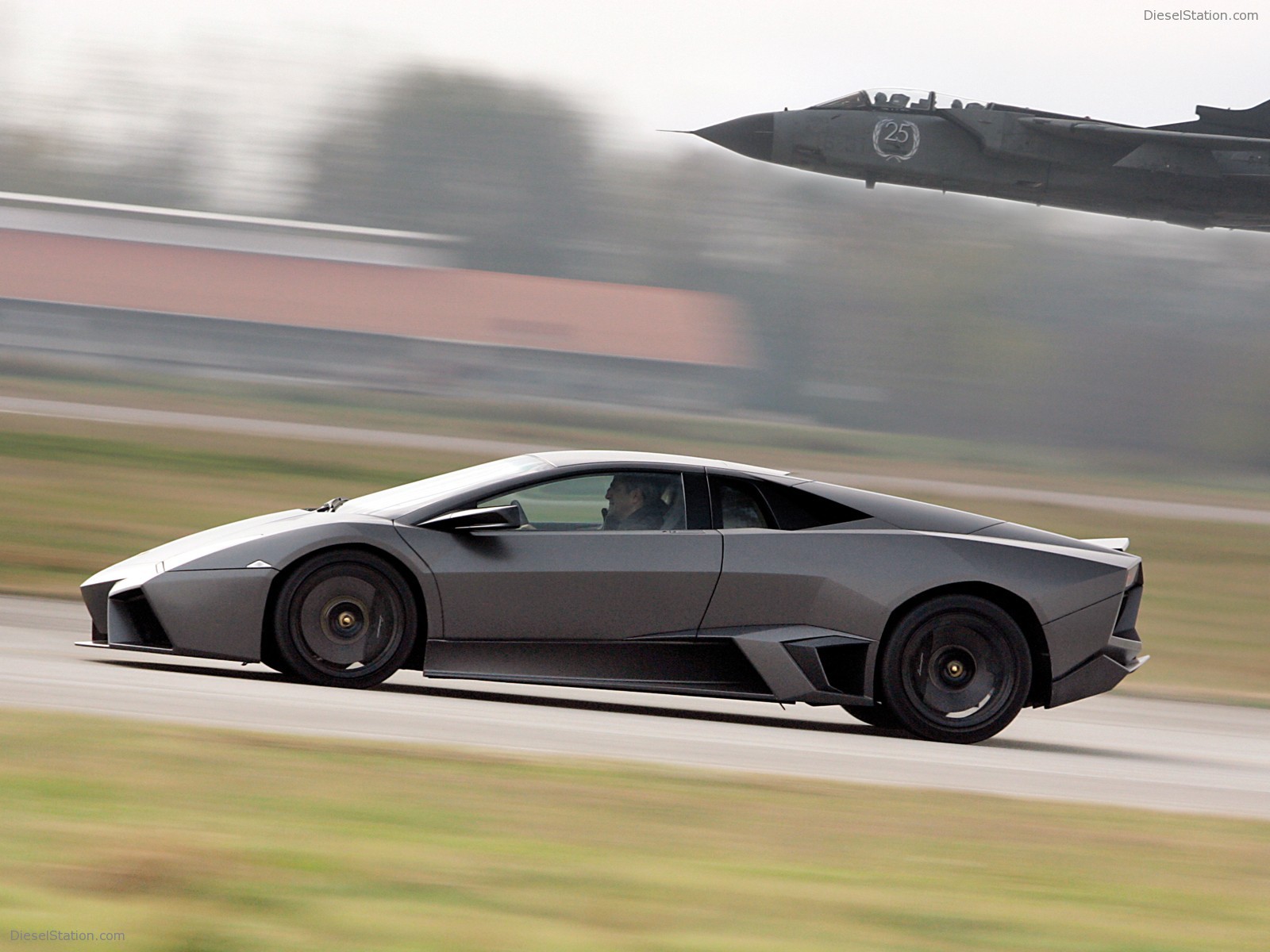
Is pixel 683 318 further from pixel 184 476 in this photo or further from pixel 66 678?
pixel 66 678

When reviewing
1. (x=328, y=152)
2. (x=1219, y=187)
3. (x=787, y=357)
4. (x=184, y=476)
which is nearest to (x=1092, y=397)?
(x=787, y=357)

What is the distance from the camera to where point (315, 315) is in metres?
41.4

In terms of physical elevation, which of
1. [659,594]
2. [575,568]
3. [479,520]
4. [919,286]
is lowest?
[659,594]

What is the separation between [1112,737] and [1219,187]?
19751 millimetres

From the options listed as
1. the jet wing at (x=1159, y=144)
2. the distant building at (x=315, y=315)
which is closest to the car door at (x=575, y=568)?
the jet wing at (x=1159, y=144)

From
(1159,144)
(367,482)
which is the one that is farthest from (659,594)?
(1159,144)

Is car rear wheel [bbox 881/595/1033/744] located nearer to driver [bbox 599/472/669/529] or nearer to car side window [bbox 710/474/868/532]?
car side window [bbox 710/474/868/532]

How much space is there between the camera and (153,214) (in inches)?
1625

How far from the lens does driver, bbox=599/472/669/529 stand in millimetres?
6424

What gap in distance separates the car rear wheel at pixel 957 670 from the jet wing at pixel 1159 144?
19.0m

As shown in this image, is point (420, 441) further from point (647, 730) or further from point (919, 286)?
point (919, 286)

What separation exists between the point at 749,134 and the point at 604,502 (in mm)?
18172

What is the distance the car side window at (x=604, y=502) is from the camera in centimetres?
637

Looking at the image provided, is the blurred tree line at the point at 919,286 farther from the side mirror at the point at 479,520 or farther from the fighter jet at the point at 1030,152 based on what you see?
the side mirror at the point at 479,520
